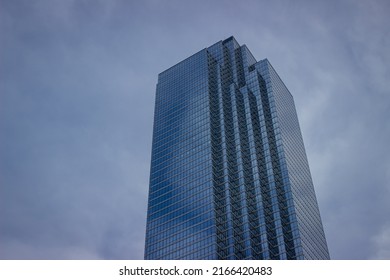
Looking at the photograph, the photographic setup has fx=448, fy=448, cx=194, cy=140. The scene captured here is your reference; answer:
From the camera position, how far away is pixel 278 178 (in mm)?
160750

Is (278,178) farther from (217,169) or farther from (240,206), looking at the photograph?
(217,169)

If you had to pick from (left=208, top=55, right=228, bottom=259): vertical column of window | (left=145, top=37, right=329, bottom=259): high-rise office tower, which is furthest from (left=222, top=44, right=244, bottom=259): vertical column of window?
(left=208, top=55, right=228, bottom=259): vertical column of window

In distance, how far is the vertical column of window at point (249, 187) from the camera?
143m

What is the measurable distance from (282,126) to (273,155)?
17.4 meters

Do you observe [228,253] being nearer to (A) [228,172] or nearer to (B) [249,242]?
(B) [249,242]

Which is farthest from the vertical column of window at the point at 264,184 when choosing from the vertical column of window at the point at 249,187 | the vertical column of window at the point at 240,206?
the vertical column of window at the point at 240,206

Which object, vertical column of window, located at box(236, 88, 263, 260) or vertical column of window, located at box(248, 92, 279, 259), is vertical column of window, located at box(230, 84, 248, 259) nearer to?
vertical column of window, located at box(236, 88, 263, 260)

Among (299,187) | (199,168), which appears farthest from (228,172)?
(299,187)

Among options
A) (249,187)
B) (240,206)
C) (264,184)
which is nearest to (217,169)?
(249,187)

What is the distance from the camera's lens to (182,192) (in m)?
158

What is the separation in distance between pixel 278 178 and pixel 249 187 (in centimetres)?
1116

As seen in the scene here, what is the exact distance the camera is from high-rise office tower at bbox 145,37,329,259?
470 ft

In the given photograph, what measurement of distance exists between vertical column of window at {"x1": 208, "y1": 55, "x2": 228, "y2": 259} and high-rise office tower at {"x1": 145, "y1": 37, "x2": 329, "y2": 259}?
13.8 inches

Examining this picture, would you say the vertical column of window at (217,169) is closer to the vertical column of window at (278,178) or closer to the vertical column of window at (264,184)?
the vertical column of window at (264,184)
